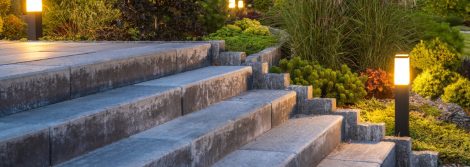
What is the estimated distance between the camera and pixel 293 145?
16.4ft

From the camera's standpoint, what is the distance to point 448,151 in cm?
680

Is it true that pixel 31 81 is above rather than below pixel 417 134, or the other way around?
above

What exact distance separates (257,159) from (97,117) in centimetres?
111

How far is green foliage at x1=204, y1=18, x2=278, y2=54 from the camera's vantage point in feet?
30.5

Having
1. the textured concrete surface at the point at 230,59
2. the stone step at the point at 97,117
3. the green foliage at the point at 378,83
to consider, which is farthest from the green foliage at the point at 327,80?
the stone step at the point at 97,117

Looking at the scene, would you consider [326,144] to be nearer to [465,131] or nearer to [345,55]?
[465,131]

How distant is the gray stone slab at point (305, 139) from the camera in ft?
16.2

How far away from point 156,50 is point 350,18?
371 cm

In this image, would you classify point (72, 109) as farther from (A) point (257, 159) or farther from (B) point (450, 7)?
(B) point (450, 7)

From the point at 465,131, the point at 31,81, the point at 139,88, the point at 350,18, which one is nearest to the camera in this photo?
the point at 31,81

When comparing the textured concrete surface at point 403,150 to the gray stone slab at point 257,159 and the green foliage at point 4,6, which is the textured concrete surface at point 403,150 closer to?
the gray stone slab at point 257,159

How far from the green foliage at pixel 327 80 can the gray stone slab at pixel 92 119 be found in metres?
3.32

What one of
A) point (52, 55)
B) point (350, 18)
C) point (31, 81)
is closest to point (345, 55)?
Result: point (350, 18)

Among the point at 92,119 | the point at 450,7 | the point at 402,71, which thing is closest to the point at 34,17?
the point at 402,71
